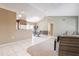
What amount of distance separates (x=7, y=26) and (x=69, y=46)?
172 inches

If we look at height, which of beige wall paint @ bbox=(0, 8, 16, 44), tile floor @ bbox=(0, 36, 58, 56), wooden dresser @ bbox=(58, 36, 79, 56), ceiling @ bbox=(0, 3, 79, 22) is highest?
ceiling @ bbox=(0, 3, 79, 22)

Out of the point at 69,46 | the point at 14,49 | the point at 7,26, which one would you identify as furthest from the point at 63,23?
the point at 69,46

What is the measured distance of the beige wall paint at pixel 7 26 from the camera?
6410mm

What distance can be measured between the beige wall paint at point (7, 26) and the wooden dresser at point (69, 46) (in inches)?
152

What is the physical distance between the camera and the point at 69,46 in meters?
3.65

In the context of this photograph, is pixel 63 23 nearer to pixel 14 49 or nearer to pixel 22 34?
pixel 22 34

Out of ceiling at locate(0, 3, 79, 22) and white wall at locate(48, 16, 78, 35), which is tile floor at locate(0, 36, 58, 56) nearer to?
ceiling at locate(0, 3, 79, 22)

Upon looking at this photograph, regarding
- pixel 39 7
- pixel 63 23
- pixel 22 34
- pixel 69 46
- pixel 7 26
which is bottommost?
pixel 69 46

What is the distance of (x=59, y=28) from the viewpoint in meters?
11.7

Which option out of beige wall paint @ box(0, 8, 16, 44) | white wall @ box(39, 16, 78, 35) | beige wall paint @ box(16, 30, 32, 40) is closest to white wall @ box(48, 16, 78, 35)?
white wall @ box(39, 16, 78, 35)

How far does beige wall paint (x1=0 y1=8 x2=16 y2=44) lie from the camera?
21.0 feet

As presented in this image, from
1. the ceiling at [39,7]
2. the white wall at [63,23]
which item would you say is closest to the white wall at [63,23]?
the white wall at [63,23]

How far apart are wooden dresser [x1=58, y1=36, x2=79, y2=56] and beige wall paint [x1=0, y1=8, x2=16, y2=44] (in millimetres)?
3858

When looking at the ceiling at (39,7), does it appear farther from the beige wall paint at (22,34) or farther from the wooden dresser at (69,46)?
the wooden dresser at (69,46)
